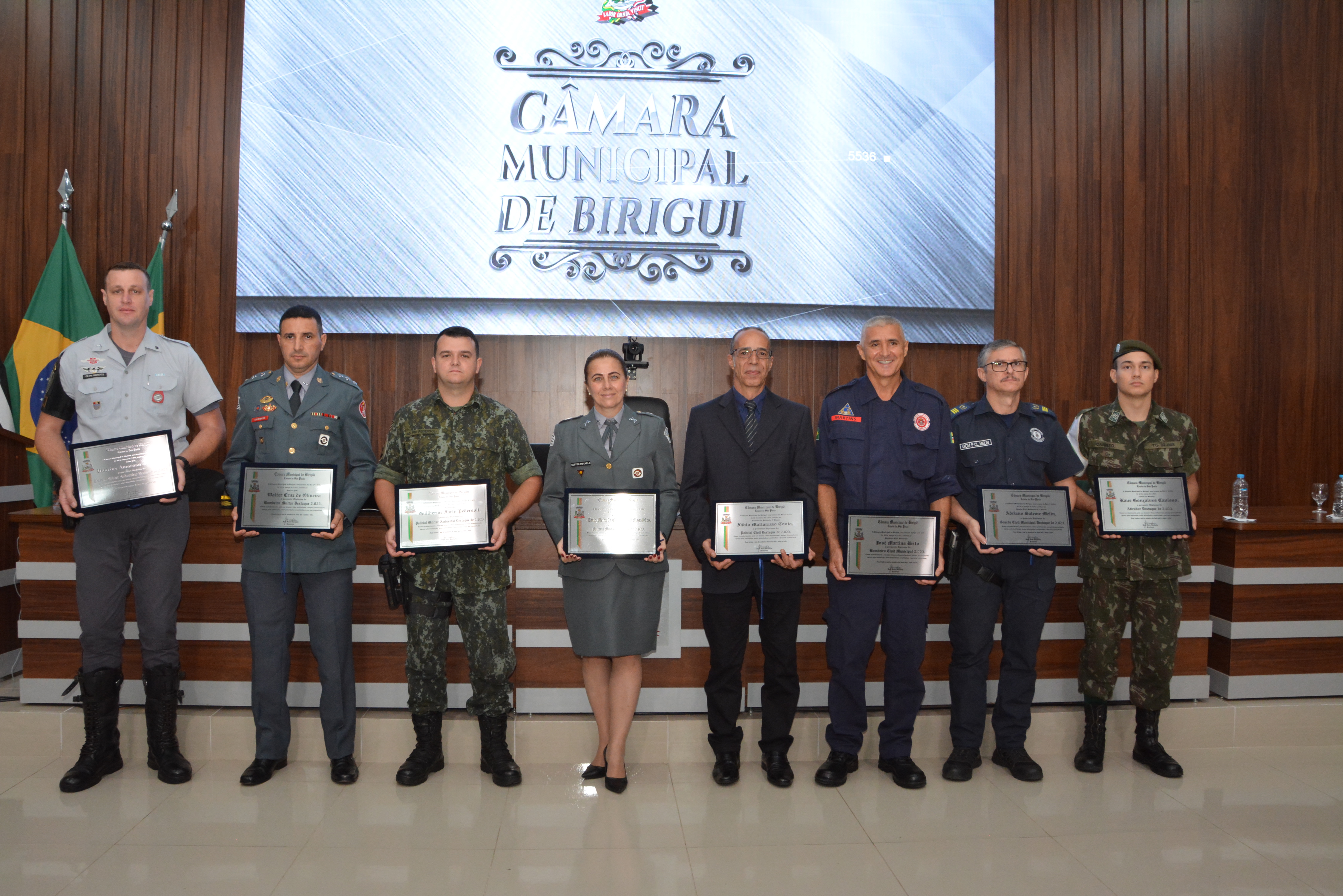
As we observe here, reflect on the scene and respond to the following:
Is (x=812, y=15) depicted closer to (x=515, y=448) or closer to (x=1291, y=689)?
(x=515, y=448)

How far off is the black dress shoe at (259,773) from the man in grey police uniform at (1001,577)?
2.54 m

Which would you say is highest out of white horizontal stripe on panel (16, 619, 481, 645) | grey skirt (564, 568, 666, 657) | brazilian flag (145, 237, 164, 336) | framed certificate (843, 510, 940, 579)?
brazilian flag (145, 237, 164, 336)

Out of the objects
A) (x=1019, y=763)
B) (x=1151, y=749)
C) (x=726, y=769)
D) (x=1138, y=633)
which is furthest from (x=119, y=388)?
(x=1151, y=749)

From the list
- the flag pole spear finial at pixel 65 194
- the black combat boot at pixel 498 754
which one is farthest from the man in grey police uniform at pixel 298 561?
the flag pole spear finial at pixel 65 194

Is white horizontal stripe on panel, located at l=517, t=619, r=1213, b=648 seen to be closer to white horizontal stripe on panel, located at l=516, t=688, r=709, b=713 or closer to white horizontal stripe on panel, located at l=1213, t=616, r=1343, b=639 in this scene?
white horizontal stripe on panel, located at l=1213, t=616, r=1343, b=639

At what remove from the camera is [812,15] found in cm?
473

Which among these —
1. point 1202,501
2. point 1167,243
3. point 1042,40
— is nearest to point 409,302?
point 1042,40

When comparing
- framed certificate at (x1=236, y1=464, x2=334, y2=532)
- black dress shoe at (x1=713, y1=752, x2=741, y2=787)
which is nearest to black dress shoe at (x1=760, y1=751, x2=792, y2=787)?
black dress shoe at (x1=713, y1=752, x2=741, y2=787)

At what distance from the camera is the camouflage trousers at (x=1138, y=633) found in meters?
3.14

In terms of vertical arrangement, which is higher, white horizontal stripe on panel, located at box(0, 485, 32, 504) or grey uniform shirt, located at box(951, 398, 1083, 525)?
grey uniform shirt, located at box(951, 398, 1083, 525)

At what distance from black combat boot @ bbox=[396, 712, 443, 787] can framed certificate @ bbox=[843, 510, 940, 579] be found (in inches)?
65.5

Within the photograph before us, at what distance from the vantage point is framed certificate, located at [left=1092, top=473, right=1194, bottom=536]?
10.2 feet

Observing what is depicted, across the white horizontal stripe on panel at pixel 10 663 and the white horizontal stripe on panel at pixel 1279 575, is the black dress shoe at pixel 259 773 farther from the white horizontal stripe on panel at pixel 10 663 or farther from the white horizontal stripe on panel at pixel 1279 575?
the white horizontal stripe on panel at pixel 1279 575

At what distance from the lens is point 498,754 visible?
296 centimetres
